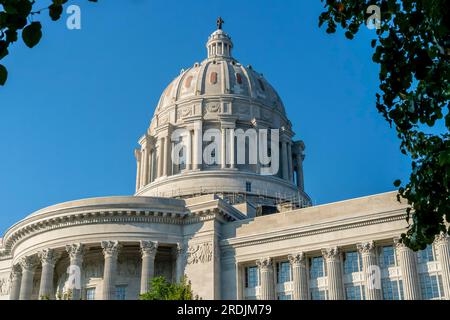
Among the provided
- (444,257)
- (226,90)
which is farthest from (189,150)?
(444,257)

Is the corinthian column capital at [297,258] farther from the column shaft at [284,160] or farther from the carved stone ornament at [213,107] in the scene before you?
the carved stone ornament at [213,107]

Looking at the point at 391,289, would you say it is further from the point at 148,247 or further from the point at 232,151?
the point at 232,151

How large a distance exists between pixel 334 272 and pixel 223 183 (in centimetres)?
2039

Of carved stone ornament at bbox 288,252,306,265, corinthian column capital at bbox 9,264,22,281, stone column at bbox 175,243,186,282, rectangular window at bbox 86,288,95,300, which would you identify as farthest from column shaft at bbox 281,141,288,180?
corinthian column capital at bbox 9,264,22,281

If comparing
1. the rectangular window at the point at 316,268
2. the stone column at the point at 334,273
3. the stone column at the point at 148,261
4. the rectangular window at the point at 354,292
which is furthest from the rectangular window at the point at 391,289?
the stone column at the point at 148,261

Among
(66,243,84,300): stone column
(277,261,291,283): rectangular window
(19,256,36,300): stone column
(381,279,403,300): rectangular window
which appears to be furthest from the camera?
(19,256,36,300): stone column

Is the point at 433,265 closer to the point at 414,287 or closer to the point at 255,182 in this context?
the point at 414,287

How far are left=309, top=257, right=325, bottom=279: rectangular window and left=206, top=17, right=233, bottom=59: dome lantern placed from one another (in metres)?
39.4

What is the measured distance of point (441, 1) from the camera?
11.1 meters

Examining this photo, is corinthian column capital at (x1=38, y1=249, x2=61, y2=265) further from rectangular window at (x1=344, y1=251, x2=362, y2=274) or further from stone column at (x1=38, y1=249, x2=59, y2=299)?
rectangular window at (x1=344, y1=251, x2=362, y2=274)

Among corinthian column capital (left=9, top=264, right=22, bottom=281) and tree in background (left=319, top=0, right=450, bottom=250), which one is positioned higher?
corinthian column capital (left=9, top=264, right=22, bottom=281)

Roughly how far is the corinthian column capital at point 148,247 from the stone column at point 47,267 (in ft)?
25.3

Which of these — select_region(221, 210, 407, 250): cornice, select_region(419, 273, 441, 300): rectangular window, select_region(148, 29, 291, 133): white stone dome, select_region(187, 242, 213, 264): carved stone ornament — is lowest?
select_region(419, 273, 441, 300): rectangular window

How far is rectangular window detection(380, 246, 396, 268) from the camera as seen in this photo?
42.7 meters
